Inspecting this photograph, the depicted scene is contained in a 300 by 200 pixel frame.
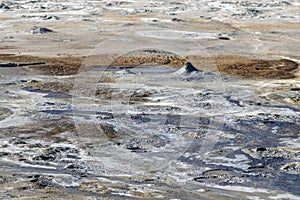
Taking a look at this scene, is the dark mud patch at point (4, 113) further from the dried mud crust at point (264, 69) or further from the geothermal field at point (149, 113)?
the dried mud crust at point (264, 69)

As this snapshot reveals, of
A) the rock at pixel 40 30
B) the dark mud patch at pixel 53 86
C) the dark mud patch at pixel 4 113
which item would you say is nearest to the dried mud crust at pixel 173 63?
the dark mud patch at pixel 53 86


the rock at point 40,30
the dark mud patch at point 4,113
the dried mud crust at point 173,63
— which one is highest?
the dark mud patch at point 4,113

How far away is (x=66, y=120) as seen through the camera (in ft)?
70.8

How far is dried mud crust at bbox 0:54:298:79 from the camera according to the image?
98.7 feet

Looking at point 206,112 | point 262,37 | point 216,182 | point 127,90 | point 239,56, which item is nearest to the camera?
point 216,182

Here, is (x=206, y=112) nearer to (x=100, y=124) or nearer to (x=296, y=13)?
(x=100, y=124)

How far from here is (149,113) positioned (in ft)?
74.4

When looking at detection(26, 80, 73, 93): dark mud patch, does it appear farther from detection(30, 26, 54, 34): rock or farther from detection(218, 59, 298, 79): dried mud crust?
detection(30, 26, 54, 34): rock

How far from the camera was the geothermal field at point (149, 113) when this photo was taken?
1554cm

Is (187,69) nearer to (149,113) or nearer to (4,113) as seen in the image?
(149,113)

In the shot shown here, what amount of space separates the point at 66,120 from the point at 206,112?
4649mm

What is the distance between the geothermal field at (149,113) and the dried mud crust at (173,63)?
6 centimetres

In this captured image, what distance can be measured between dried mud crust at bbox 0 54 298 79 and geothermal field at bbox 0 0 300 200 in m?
0.06

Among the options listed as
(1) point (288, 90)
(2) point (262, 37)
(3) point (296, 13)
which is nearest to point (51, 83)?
(1) point (288, 90)
